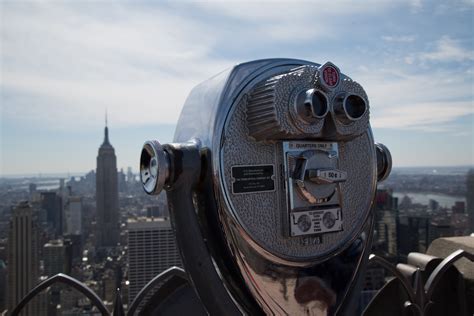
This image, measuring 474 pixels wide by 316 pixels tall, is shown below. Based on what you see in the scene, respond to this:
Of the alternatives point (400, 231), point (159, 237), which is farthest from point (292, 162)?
point (159, 237)

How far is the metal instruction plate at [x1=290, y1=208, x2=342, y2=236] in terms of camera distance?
1.36m

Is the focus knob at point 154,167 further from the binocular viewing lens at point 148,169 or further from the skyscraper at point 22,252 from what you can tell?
the skyscraper at point 22,252

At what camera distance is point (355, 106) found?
1.46m

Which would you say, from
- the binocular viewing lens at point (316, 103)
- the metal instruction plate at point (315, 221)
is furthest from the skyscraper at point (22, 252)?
the binocular viewing lens at point (316, 103)

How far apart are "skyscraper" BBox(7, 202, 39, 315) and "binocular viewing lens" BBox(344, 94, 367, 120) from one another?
22.8 metres

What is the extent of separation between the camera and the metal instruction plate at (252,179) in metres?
1.31

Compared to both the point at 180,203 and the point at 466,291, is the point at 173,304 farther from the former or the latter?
the point at 466,291

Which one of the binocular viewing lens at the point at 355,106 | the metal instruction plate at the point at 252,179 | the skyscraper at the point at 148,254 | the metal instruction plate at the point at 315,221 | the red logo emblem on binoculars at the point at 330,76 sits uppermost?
the red logo emblem on binoculars at the point at 330,76

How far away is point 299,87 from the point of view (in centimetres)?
138

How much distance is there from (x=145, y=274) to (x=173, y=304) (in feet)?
70.6

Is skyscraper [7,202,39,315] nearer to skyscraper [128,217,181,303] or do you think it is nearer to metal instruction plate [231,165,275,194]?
skyscraper [128,217,181,303]

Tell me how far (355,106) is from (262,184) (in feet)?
1.36

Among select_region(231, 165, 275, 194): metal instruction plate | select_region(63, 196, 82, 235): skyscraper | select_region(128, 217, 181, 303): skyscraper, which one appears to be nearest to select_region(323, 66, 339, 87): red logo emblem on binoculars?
select_region(231, 165, 275, 194): metal instruction plate

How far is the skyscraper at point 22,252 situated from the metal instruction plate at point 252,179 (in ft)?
74.5
